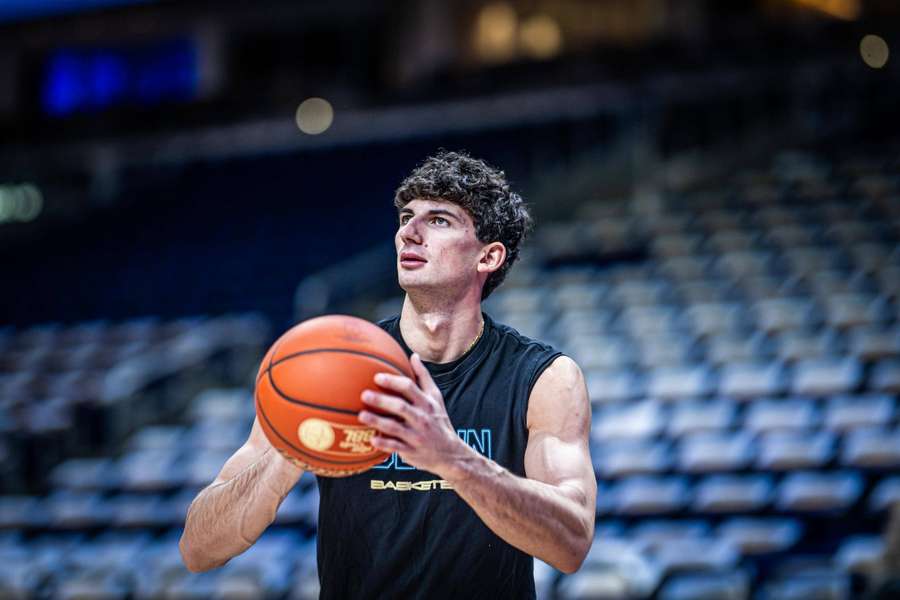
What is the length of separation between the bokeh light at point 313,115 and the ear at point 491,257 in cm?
1115

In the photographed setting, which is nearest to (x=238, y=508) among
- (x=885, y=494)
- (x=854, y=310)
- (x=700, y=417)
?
Result: (x=885, y=494)

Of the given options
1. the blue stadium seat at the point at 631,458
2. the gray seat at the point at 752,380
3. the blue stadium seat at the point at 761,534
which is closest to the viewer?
the blue stadium seat at the point at 761,534

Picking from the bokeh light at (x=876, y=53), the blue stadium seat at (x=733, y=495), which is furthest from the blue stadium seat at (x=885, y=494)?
the bokeh light at (x=876, y=53)

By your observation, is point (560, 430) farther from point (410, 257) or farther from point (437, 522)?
point (410, 257)

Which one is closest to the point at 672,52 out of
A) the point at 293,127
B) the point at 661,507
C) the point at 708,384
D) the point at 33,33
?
the point at 293,127

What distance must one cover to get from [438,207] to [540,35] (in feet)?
40.3

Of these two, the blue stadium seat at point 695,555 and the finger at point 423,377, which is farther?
the blue stadium seat at point 695,555

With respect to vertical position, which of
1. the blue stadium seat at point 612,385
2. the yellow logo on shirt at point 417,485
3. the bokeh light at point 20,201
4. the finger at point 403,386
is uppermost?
the bokeh light at point 20,201

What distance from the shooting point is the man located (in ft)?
7.31

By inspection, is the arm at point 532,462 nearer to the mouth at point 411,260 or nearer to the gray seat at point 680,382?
the mouth at point 411,260

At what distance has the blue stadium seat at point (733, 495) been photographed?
19.5 ft

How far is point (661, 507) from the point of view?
19.7 ft

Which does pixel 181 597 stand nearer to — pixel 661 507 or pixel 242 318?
pixel 661 507

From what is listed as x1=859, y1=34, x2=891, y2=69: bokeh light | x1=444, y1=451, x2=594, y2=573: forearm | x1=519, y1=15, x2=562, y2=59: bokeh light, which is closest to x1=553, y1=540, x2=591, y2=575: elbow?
x1=444, y1=451, x2=594, y2=573: forearm
